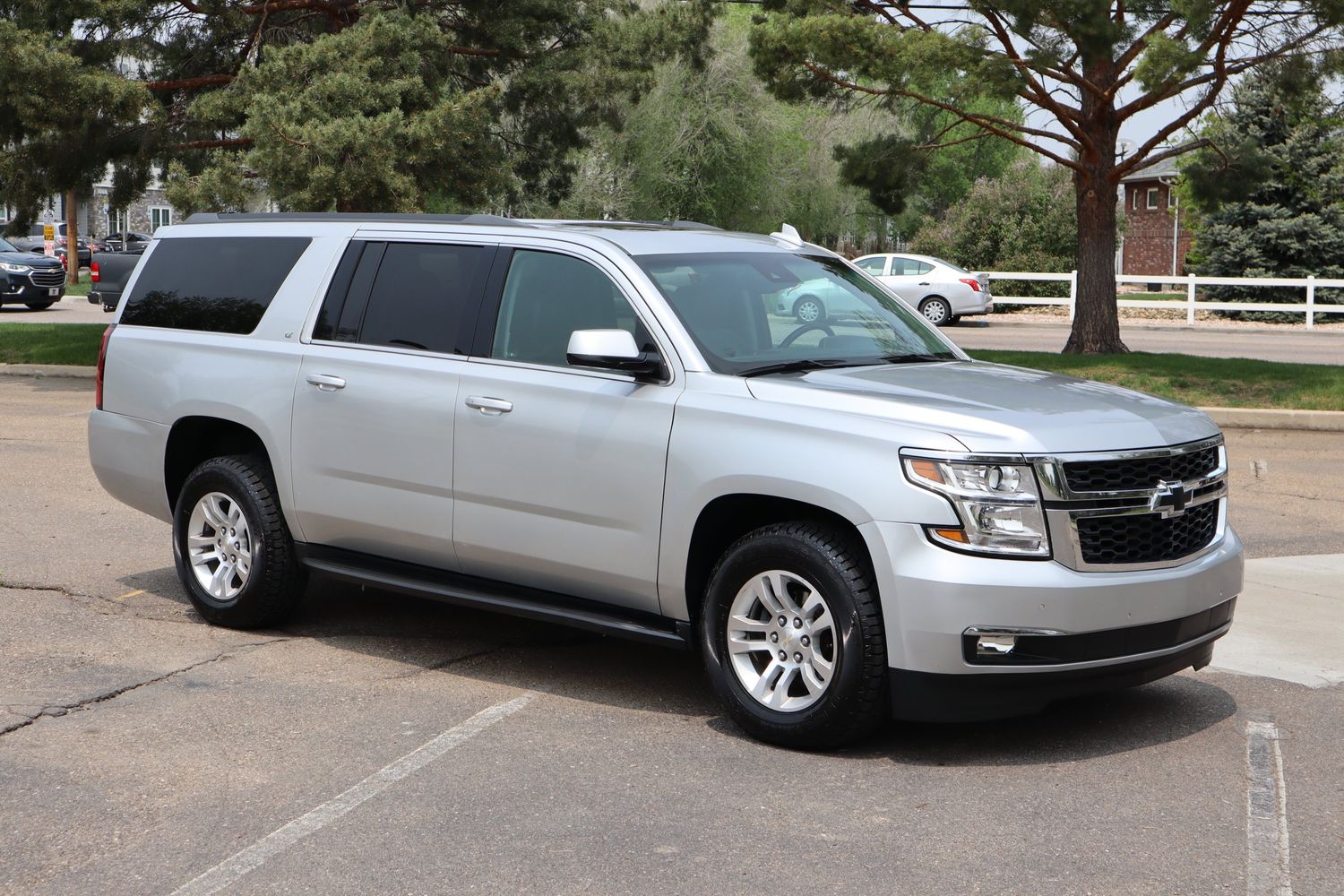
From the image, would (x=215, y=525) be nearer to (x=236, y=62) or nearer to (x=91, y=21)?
(x=91, y=21)

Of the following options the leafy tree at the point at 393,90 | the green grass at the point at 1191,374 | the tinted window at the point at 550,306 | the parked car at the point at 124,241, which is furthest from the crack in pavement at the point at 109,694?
the parked car at the point at 124,241

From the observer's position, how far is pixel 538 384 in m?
6.05

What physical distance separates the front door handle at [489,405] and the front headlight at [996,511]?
1.87 metres

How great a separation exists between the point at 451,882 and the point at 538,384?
7.74 ft

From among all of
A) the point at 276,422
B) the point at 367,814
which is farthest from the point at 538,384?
the point at 367,814

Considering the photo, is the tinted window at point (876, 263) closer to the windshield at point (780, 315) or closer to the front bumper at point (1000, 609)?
the windshield at point (780, 315)

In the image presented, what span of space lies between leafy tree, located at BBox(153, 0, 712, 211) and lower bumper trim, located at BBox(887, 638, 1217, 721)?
46.2 feet

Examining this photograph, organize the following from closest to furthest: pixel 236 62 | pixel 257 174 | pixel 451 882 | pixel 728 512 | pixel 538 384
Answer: pixel 451 882 → pixel 728 512 → pixel 538 384 → pixel 257 174 → pixel 236 62

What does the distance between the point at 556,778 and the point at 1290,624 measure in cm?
399

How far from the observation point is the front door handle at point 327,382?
662 cm

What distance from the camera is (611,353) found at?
5598 mm

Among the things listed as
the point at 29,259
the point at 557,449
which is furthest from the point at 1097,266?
the point at 29,259

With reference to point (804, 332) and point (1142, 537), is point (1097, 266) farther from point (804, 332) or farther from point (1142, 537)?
point (1142, 537)

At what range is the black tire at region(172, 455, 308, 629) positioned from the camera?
6910 mm
